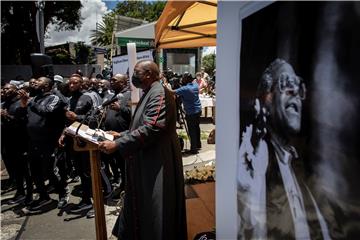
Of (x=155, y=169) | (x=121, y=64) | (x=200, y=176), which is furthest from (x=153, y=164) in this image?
(x=121, y=64)

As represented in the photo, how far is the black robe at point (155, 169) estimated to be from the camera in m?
3.22

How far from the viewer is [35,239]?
475cm

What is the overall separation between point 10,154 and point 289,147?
5.86m

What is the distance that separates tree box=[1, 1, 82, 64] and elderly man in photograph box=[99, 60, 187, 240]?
18588mm

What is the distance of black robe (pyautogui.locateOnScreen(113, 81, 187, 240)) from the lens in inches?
127

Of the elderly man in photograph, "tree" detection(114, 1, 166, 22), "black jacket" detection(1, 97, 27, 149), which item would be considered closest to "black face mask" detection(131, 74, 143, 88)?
the elderly man in photograph

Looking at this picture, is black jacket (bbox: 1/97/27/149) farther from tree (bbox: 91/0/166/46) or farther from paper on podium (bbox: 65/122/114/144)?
tree (bbox: 91/0/166/46)

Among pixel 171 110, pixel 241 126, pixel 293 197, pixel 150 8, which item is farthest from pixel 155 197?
pixel 150 8

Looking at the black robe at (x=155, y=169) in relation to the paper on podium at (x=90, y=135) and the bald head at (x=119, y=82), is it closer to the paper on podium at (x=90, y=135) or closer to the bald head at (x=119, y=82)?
the paper on podium at (x=90, y=135)

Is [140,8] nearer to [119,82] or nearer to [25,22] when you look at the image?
[25,22]

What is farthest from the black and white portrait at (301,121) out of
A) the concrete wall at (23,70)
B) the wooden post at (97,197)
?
the concrete wall at (23,70)

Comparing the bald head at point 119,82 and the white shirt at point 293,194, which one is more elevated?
the bald head at point 119,82

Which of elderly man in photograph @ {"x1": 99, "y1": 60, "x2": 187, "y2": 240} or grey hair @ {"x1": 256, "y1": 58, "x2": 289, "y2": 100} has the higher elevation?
grey hair @ {"x1": 256, "y1": 58, "x2": 289, "y2": 100}

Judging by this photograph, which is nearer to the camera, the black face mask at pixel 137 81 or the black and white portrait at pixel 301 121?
the black and white portrait at pixel 301 121
